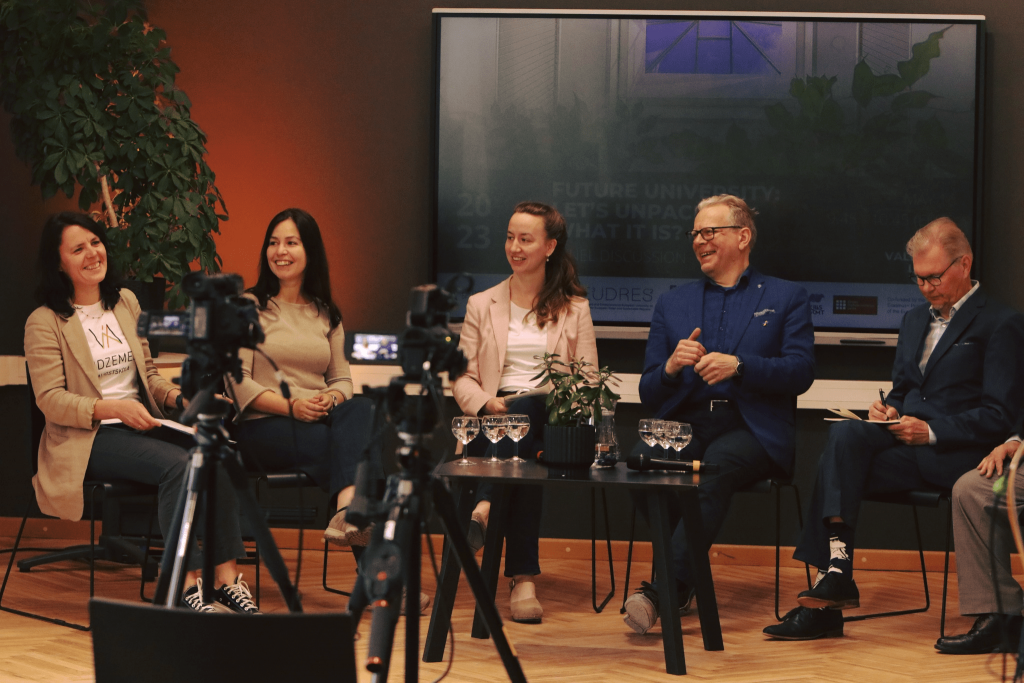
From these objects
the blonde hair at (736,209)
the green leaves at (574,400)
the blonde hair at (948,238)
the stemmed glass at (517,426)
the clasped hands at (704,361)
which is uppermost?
the blonde hair at (736,209)

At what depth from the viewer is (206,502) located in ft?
6.55

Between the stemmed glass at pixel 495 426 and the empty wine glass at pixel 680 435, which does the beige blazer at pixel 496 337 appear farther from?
the empty wine glass at pixel 680 435

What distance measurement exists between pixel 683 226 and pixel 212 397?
8.96 ft

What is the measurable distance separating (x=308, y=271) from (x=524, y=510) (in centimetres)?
113

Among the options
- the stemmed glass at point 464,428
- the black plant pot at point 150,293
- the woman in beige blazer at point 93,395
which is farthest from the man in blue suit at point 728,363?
the black plant pot at point 150,293

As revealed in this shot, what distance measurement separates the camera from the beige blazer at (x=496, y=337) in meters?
3.63

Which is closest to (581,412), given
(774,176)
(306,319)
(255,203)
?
(306,319)

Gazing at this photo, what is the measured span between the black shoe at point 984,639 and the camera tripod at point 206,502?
1976 mm

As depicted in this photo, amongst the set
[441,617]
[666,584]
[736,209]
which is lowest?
[441,617]

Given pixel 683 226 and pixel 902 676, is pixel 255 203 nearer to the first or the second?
pixel 683 226

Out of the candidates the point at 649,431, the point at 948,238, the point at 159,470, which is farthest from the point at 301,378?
the point at 948,238

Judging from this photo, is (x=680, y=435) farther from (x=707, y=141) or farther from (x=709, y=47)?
(x=709, y=47)

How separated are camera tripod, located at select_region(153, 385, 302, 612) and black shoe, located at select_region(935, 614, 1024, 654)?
1.98 m

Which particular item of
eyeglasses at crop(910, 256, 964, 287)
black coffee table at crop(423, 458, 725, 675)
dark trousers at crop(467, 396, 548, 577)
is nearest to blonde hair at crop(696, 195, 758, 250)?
eyeglasses at crop(910, 256, 964, 287)
